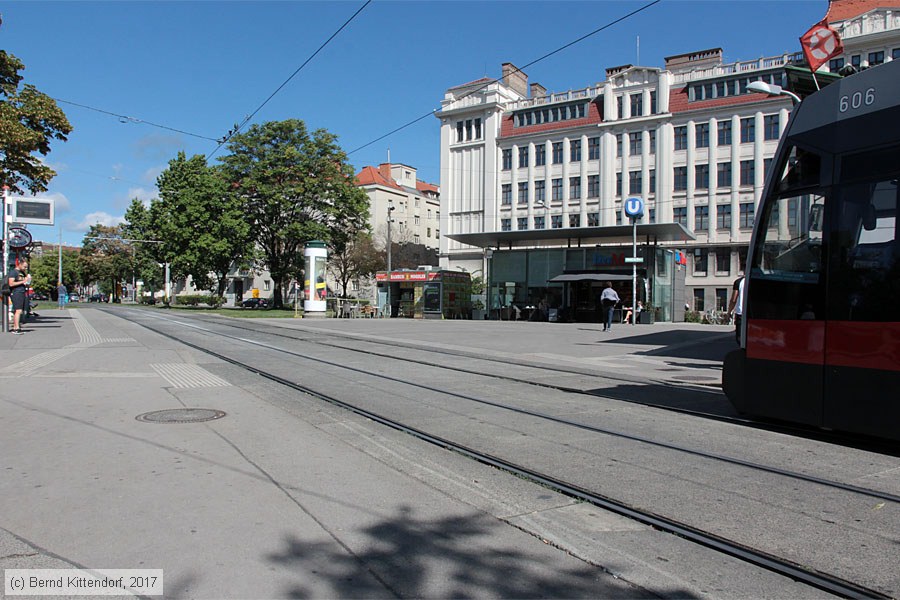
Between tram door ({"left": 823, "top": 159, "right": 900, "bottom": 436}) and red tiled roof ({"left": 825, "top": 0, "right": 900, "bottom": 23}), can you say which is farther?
red tiled roof ({"left": 825, "top": 0, "right": 900, "bottom": 23})

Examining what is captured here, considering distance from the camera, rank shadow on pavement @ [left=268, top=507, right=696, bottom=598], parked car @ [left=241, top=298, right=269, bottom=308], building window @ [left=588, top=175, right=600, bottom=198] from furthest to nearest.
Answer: parked car @ [left=241, top=298, right=269, bottom=308] → building window @ [left=588, top=175, right=600, bottom=198] → shadow on pavement @ [left=268, top=507, right=696, bottom=598]

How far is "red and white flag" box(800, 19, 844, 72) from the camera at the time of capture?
10.6 m

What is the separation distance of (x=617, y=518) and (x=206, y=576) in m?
2.49

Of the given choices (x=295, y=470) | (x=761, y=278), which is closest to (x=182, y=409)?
(x=295, y=470)

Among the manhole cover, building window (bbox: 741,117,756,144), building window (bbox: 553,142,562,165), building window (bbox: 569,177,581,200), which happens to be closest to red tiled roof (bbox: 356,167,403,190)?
building window (bbox: 553,142,562,165)

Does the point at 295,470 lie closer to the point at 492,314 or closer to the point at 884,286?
the point at 884,286

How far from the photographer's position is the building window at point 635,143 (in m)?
57.2

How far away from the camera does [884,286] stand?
5.49m

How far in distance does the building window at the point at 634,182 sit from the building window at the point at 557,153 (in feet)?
24.3

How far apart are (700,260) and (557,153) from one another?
56.5 ft

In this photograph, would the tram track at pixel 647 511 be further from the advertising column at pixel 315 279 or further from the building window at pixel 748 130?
the building window at pixel 748 130

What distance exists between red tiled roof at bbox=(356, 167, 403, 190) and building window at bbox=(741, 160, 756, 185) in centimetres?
4718

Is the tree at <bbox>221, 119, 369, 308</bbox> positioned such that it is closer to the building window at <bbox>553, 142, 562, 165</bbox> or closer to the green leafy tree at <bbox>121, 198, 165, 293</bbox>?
the building window at <bbox>553, 142, 562, 165</bbox>

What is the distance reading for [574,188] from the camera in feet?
200
